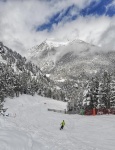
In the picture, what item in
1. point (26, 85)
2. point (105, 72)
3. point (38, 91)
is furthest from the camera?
point (38, 91)

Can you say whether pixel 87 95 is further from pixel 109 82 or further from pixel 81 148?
pixel 81 148

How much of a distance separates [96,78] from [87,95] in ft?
18.6

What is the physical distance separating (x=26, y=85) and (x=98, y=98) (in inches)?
3239

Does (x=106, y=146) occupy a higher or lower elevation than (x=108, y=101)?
lower

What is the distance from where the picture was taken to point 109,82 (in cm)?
7044

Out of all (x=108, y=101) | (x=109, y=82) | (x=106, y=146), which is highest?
(x=109, y=82)

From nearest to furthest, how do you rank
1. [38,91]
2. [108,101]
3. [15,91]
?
1. [108,101]
2. [15,91]
3. [38,91]

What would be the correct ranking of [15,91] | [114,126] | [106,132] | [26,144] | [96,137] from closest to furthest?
[26,144]
[96,137]
[106,132]
[114,126]
[15,91]

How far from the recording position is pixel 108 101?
69.3m

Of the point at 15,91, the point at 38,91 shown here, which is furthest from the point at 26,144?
the point at 38,91

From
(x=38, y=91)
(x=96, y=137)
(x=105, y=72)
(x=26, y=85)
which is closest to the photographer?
(x=96, y=137)

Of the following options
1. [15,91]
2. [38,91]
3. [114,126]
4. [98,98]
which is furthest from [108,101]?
[38,91]

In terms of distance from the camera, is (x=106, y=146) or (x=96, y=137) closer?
(x=106, y=146)

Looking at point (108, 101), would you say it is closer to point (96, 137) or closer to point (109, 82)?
point (109, 82)
